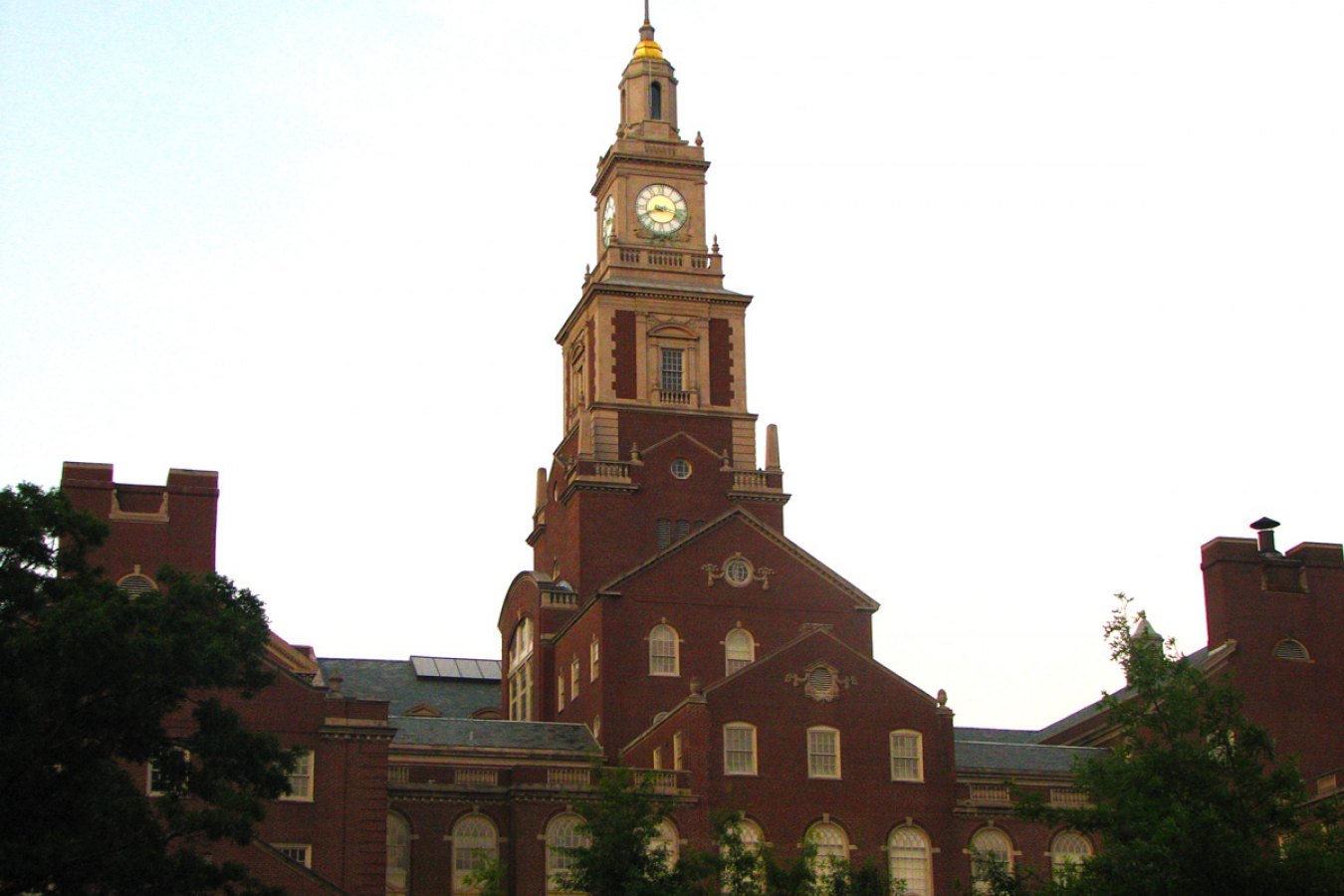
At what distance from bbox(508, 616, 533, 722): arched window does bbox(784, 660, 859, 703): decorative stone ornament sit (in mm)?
15391

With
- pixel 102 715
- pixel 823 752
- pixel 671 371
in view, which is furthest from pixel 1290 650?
pixel 102 715

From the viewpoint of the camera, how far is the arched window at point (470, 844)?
62.4m

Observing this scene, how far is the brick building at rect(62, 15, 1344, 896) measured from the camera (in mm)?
62125

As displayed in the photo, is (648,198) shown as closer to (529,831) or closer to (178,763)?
(529,831)

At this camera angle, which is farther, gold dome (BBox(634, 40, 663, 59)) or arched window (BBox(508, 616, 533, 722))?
gold dome (BBox(634, 40, 663, 59))

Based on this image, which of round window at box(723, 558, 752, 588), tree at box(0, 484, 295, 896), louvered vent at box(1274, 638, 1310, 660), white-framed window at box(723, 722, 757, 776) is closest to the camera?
tree at box(0, 484, 295, 896)

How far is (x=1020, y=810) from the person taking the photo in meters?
48.7

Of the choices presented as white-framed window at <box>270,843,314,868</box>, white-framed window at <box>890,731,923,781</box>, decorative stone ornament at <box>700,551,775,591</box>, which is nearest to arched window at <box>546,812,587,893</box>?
white-framed window at <box>270,843,314,868</box>

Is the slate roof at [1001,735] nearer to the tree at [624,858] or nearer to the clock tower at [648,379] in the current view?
the clock tower at [648,379]

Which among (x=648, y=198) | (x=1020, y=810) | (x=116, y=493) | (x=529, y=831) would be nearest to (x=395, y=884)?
(x=529, y=831)

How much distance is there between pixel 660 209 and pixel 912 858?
31.6 m

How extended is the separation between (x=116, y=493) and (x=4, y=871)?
27.2 metres

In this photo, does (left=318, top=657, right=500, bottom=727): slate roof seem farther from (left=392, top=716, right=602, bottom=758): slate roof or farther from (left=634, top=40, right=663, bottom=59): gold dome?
(left=634, top=40, right=663, bottom=59): gold dome

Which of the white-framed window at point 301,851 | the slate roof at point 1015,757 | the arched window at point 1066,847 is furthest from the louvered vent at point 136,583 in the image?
the arched window at point 1066,847
